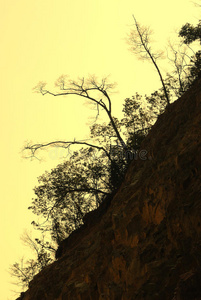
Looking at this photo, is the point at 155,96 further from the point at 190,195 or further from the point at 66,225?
the point at 190,195

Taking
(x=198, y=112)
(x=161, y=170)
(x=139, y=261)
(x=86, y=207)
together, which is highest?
(x=86, y=207)

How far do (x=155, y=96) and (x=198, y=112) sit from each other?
1932 centimetres

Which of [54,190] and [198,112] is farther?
[54,190]

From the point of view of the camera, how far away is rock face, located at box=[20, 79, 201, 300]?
596 inches

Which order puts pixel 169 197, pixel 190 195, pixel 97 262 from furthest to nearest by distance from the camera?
pixel 97 262 < pixel 169 197 < pixel 190 195

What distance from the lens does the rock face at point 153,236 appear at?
1515 cm

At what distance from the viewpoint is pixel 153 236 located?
1806 centimetres

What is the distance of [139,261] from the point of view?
1764 centimetres

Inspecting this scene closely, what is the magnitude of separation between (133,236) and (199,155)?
12.8 ft

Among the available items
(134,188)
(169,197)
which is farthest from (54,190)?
(169,197)

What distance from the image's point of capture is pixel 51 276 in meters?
27.7

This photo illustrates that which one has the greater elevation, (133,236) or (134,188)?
(134,188)

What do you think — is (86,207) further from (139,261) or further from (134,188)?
(139,261)

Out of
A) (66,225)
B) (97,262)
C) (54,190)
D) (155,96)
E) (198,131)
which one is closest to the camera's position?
(198,131)
